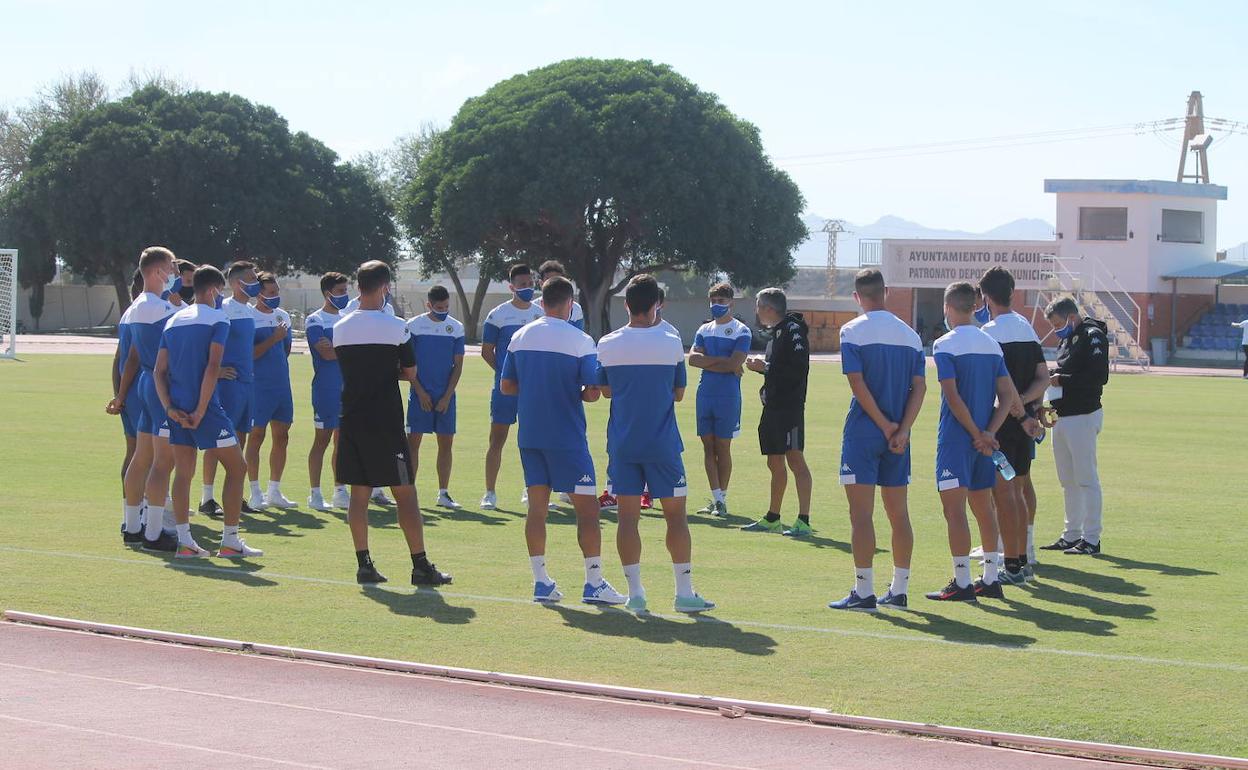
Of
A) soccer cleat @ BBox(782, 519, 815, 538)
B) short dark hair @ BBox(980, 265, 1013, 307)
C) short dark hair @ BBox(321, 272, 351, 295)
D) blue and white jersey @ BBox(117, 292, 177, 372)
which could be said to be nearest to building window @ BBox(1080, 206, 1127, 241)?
soccer cleat @ BBox(782, 519, 815, 538)

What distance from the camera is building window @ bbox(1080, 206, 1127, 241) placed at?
221 feet

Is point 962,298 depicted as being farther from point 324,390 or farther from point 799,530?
point 324,390

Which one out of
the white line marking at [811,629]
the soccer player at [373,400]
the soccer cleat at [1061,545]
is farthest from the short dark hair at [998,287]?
the soccer player at [373,400]

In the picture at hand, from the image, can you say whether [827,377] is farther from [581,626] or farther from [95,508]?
[581,626]

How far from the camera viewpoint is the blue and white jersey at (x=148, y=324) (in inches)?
433

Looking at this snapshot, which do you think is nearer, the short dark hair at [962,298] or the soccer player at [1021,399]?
the short dark hair at [962,298]

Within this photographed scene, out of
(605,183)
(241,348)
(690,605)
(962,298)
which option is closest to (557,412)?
(690,605)

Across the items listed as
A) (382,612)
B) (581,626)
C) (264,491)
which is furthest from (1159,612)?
(264,491)

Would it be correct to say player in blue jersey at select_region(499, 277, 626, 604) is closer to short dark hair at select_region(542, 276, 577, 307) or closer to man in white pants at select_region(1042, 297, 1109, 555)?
short dark hair at select_region(542, 276, 577, 307)

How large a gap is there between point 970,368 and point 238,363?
589 centimetres

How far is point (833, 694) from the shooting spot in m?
7.16

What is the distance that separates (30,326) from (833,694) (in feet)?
258

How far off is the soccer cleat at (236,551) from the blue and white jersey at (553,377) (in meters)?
2.93

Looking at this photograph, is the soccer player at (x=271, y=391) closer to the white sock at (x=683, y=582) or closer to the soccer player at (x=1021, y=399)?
the white sock at (x=683, y=582)
